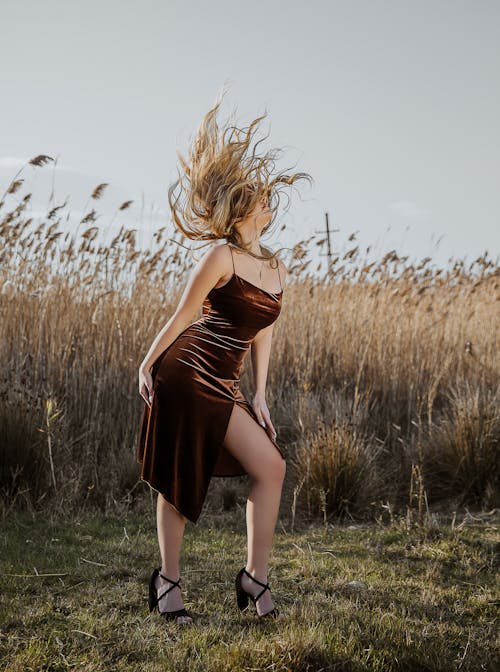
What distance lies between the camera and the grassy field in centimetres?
237

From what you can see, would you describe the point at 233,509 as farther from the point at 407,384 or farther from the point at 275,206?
the point at 275,206

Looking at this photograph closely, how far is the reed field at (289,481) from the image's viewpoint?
8.36 feet

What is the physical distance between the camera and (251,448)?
2418mm

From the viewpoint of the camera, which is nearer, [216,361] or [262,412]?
[216,361]

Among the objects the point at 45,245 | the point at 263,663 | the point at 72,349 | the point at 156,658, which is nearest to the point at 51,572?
the point at 156,658

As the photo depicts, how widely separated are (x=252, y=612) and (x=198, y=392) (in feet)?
2.72

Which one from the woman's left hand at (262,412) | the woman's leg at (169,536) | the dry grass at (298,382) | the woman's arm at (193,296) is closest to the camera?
the woman's arm at (193,296)

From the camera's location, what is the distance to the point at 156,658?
2.38m

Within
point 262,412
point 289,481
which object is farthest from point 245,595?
point 289,481

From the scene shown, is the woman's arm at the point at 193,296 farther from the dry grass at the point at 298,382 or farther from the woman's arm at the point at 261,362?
the dry grass at the point at 298,382

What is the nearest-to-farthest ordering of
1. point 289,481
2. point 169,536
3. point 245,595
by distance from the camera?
1. point 169,536
2. point 245,595
3. point 289,481

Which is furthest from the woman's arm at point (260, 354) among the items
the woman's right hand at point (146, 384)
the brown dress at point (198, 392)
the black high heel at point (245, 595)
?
the black high heel at point (245, 595)

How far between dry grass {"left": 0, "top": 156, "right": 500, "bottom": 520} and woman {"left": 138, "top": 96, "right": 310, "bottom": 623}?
1583 millimetres

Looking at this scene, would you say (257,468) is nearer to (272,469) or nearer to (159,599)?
(272,469)
